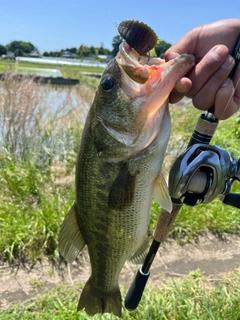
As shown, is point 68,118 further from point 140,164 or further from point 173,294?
point 140,164

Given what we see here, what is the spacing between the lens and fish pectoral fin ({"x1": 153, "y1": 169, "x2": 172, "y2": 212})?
5.70ft

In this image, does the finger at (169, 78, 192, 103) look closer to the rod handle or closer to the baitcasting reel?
the baitcasting reel

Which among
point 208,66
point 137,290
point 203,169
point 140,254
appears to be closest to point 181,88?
point 208,66

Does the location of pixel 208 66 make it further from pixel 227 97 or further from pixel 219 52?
pixel 227 97

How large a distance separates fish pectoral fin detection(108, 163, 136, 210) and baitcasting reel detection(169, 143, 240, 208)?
0.67 ft

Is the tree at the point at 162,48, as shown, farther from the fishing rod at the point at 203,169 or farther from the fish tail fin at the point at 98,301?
the fish tail fin at the point at 98,301

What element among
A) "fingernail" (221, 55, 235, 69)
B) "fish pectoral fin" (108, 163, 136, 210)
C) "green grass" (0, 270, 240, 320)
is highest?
"fingernail" (221, 55, 235, 69)

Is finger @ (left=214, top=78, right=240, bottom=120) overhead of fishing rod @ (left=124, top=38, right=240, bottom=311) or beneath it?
overhead

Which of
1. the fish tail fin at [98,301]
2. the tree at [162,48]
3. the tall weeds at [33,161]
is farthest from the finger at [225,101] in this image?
the tall weeds at [33,161]

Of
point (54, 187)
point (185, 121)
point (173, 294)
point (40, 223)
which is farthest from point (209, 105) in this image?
point (185, 121)

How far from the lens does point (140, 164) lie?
175cm

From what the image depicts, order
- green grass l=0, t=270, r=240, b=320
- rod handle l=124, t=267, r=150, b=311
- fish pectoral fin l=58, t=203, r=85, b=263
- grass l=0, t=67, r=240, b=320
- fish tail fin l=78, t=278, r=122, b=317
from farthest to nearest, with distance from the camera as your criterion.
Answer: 1. grass l=0, t=67, r=240, b=320
2. green grass l=0, t=270, r=240, b=320
3. rod handle l=124, t=267, r=150, b=311
4. fish tail fin l=78, t=278, r=122, b=317
5. fish pectoral fin l=58, t=203, r=85, b=263

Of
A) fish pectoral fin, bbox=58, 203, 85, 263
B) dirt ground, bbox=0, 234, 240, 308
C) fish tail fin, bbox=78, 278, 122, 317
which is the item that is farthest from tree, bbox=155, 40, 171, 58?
Answer: dirt ground, bbox=0, 234, 240, 308

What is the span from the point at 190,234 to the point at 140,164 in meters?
3.06
